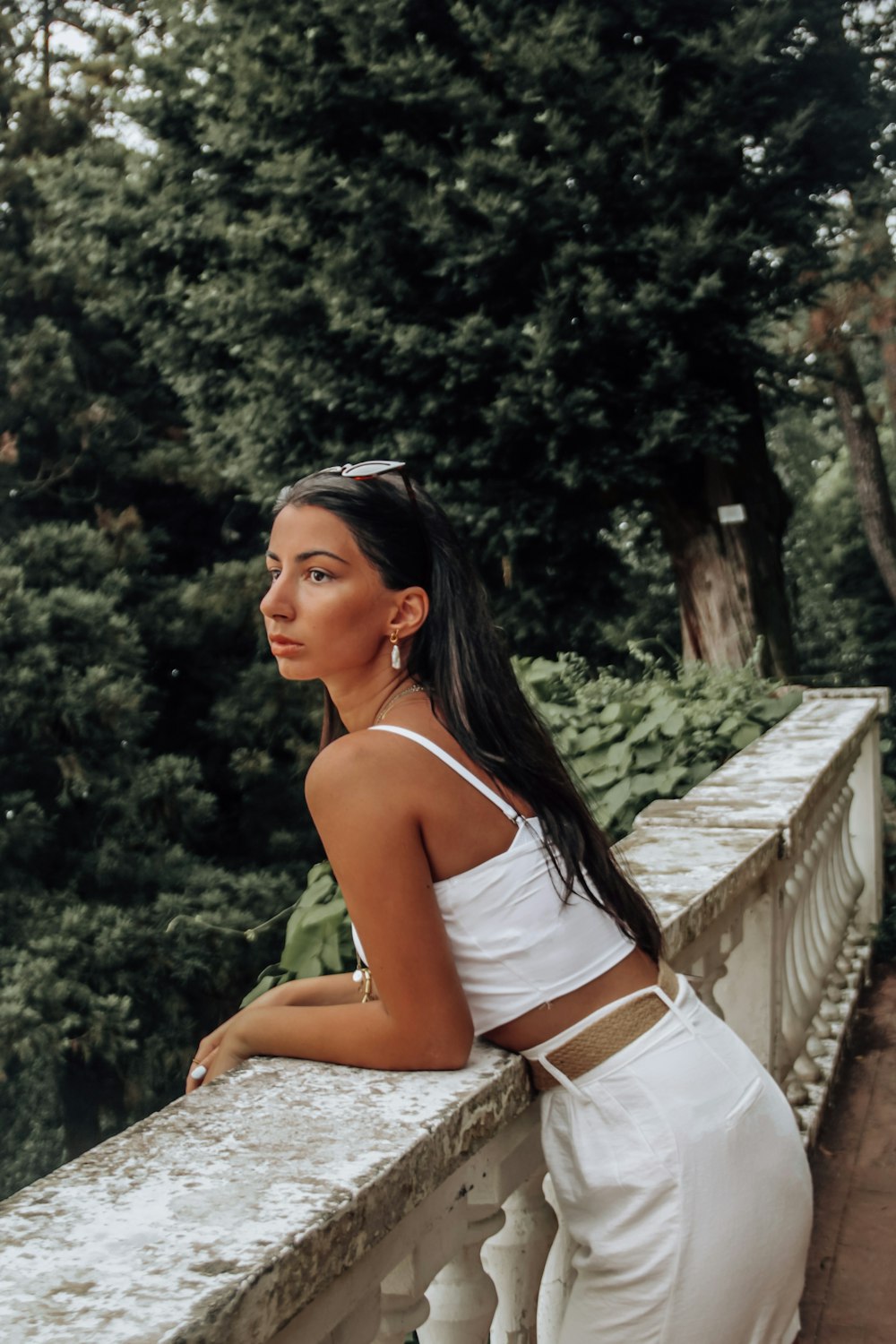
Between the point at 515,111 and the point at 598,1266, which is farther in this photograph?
the point at 515,111

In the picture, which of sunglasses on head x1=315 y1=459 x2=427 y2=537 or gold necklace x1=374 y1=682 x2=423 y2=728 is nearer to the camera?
gold necklace x1=374 y1=682 x2=423 y2=728

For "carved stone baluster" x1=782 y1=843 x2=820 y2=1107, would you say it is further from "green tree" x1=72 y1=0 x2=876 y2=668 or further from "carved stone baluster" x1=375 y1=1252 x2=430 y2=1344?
"green tree" x1=72 y1=0 x2=876 y2=668

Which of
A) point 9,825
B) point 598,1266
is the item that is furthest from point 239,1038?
point 9,825

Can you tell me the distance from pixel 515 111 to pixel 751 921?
8.01 metres

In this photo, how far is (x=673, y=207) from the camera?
902cm

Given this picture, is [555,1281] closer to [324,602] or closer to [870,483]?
[324,602]

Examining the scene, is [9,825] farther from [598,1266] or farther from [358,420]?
[598,1266]

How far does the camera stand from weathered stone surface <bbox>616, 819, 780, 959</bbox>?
2.00 meters

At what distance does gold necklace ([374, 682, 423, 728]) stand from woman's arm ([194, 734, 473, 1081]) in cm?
13

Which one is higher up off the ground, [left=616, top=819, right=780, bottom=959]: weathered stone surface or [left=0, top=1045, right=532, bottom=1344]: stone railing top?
[left=0, top=1045, right=532, bottom=1344]: stone railing top

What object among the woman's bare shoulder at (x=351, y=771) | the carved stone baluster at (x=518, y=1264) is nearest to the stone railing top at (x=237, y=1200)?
the carved stone baluster at (x=518, y=1264)

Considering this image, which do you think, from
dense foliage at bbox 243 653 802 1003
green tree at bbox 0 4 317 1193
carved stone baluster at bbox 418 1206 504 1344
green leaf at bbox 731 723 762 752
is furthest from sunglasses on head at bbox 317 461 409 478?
green tree at bbox 0 4 317 1193

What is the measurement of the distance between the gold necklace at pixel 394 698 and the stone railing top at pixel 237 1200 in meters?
0.41

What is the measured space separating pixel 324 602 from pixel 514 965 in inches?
19.5
